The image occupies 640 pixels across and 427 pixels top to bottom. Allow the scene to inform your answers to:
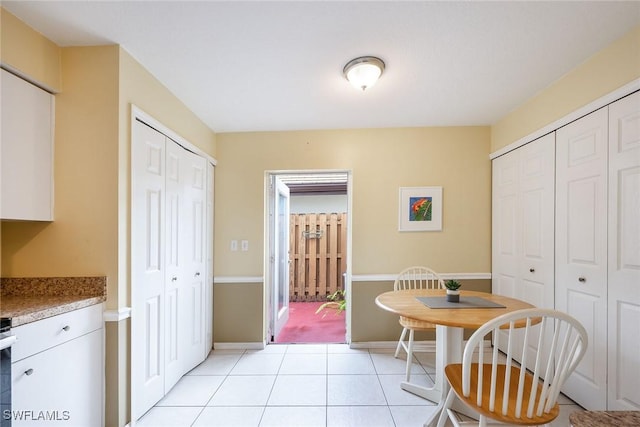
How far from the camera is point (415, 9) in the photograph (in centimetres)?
134

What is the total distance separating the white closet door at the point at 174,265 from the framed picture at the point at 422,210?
216 centimetres

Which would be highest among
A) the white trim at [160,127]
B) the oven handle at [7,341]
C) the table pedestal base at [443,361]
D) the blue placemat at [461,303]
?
the white trim at [160,127]

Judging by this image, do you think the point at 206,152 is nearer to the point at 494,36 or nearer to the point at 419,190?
the point at 419,190

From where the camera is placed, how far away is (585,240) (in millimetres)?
1820

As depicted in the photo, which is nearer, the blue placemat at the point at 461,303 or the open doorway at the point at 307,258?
the blue placemat at the point at 461,303

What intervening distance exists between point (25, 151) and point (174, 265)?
112 centimetres

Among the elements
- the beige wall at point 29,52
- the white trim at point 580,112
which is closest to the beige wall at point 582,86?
the white trim at point 580,112

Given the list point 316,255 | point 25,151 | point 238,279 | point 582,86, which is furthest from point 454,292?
point 316,255

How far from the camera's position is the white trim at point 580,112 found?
154 cm

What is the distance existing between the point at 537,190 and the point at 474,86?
1029mm

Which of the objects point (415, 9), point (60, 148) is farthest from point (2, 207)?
point (415, 9)

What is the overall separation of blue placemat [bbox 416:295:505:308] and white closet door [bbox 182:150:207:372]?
1973 mm

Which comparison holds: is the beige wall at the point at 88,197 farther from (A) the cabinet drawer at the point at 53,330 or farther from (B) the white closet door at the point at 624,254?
(B) the white closet door at the point at 624,254

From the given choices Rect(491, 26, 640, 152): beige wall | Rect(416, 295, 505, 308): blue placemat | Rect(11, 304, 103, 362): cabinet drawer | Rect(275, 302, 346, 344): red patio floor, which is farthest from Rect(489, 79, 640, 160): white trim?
Rect(11, 304, 103, 362): cabinet drawer
